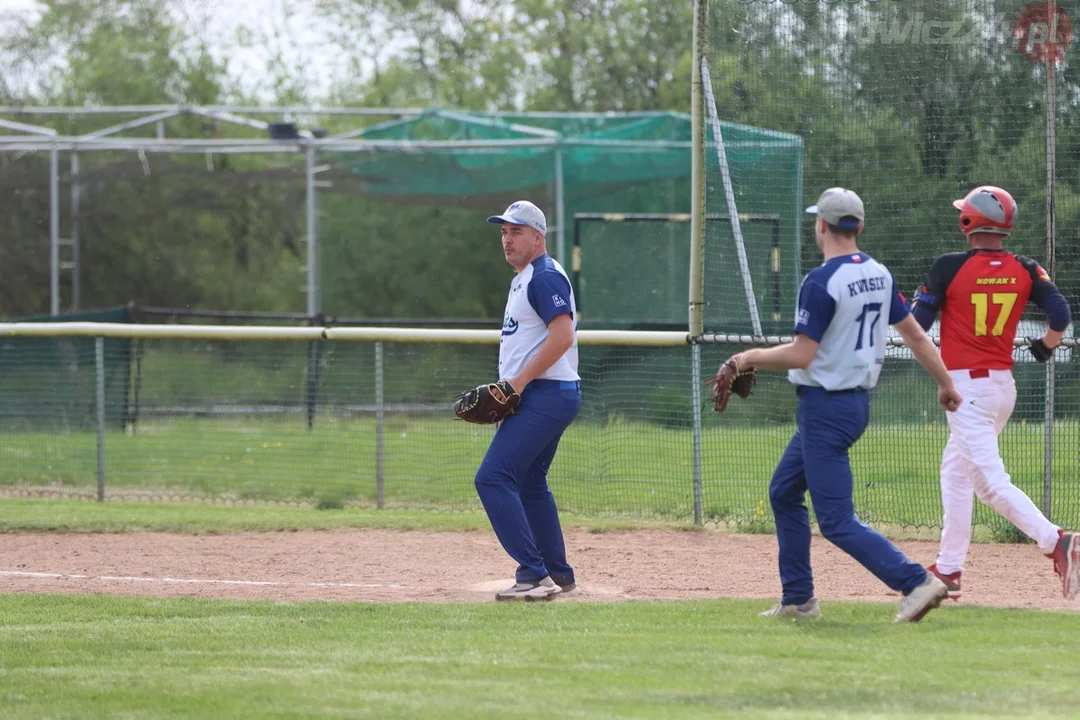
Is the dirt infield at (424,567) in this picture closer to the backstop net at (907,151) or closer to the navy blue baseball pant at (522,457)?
the navy blue baseball pant at (522,457)

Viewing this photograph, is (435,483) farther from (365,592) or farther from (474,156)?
(474,156)

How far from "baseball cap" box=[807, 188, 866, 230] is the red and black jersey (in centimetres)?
89

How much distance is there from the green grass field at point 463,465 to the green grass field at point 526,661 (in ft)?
11.9

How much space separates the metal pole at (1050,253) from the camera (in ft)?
30.0

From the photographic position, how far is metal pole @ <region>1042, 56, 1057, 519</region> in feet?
30.0

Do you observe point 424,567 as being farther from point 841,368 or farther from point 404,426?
point 404,426

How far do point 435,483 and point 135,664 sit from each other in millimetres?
6593

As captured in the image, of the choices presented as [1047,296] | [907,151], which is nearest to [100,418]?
[907,151]

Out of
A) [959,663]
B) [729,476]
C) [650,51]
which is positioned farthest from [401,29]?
[959,663]

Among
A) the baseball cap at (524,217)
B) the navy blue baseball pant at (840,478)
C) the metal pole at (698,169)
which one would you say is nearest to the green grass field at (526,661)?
the navy blue baseball pant at (840,478)

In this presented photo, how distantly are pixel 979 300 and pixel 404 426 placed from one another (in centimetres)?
693

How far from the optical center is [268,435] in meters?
13.4

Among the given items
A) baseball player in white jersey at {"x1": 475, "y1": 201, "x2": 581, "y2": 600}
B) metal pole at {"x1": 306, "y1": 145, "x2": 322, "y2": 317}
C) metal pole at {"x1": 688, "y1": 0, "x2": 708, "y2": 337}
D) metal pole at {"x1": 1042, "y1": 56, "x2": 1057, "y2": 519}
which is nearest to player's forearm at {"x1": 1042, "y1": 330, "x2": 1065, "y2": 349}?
metal pole at {"x1": 1042, "y1": 56, "x2": 1057, "y2": 519}

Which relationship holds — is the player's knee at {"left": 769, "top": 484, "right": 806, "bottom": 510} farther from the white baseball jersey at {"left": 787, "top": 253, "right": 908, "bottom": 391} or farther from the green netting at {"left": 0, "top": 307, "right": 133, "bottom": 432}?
the green netting at {"left": 0, "top": 307, "right": 133, "bottom": 432}
